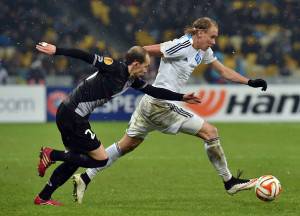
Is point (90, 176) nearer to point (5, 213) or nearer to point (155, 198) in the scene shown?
point (155, 198)

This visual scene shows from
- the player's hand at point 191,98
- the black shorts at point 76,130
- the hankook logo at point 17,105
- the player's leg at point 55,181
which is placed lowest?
the hankook logo at point 17,105

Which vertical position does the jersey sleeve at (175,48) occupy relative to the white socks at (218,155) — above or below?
above

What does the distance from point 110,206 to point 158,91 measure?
1323 millimetres

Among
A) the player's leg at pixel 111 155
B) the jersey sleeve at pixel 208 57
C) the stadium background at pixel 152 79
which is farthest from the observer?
the stadium background at pixel 152 79

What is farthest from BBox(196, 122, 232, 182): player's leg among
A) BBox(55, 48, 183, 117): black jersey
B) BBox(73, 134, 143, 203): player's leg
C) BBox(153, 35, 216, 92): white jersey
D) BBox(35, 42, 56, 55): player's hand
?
BBox(35, 42, 56, 55): player's hand

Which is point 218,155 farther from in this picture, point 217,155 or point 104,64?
point 104,64

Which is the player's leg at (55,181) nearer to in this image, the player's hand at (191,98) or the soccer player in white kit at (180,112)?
the soccer player in white kit at (180,112)

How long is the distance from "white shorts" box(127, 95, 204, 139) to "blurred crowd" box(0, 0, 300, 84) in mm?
14164

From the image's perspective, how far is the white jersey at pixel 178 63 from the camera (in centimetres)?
935

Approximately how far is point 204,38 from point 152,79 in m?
13.4

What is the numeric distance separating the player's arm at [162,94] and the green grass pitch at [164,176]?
1.14 metres

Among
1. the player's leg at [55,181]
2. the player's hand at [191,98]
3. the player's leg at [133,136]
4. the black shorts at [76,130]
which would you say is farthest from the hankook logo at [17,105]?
Result: the player's hand at [191,98]

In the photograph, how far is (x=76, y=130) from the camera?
8.20m

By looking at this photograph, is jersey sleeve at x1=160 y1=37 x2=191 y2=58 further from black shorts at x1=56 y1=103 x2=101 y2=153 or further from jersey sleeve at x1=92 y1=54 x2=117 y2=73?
black shorts at x1=56 y1=103 x2=101 y2=153
